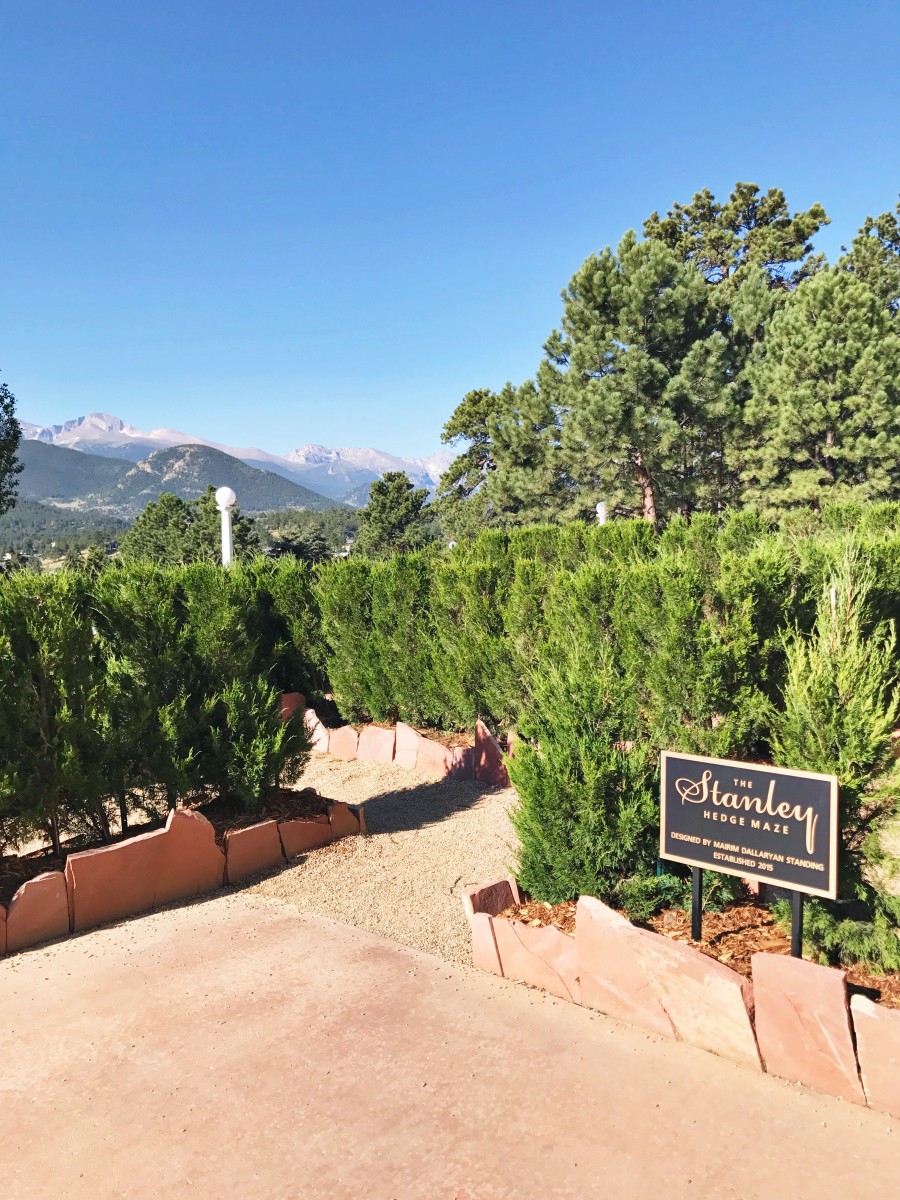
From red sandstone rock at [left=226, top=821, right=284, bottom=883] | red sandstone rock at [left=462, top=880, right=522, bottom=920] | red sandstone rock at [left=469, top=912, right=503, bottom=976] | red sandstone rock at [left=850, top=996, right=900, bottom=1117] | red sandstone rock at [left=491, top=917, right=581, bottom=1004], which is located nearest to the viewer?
red sandstone rock at [left=850, top=996, right=900, bottom=1117]

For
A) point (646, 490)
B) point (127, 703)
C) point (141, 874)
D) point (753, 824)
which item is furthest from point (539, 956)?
point (646, 490)

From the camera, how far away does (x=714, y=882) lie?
4832 millimetres

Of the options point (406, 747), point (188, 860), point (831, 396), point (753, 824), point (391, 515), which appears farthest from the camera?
point (391, 515)

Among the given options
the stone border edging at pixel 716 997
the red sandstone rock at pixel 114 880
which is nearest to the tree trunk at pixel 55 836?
the red sandstone rock at pixel 114 880

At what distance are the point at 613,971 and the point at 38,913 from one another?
3.78 metres

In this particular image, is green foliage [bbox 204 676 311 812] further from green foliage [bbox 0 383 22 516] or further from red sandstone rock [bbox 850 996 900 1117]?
green foliage [bbox 0 383 22 516]

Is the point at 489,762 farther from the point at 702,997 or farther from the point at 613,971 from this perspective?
the point at 702,997

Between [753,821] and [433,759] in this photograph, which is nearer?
[753,821]

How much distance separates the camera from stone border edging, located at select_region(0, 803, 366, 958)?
5129 millimetres

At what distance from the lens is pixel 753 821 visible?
3.92 meters

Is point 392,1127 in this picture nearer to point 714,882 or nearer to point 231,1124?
point 231,1124

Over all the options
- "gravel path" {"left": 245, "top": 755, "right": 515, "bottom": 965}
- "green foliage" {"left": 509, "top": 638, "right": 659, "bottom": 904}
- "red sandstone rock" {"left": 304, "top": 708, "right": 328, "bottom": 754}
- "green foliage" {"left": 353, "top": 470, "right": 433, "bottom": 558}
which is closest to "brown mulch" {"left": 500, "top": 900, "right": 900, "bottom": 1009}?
"green foliage" {"left": 509, "top": 638, "right": 659, "bottom": 904}

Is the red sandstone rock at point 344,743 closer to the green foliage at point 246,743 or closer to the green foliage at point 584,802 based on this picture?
the green foliage at point 246,743

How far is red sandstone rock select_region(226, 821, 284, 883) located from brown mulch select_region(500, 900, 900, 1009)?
2393 millimetres
